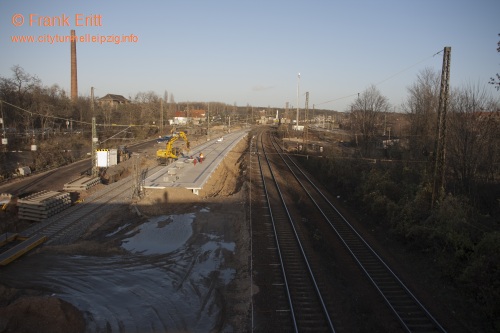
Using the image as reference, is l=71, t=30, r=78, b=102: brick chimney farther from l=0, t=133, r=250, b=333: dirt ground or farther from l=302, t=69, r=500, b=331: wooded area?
l=302, t=69, r=500, b=331: wooded area

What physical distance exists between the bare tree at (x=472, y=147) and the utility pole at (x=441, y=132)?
12.3ft

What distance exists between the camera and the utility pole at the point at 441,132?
1461 centimetres

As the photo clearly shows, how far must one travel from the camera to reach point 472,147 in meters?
18.0

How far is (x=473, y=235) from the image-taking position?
514 inches

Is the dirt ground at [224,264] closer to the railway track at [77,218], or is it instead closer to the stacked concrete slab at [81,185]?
the railway track at [77,218]

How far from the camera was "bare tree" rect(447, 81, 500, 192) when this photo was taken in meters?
18.0

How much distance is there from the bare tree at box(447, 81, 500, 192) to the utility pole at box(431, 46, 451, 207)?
12.3 feet

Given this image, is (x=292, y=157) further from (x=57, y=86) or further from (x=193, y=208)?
(x=57, y=86)

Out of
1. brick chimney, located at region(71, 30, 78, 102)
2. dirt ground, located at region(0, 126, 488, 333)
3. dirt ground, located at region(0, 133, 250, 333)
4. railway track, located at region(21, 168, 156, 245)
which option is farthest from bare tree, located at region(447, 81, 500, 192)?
brick chimney, located at region(71, 30, 78, 102)

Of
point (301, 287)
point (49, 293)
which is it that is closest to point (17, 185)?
point (49, 293)

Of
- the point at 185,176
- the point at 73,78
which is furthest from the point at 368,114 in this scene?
the point at 73,78

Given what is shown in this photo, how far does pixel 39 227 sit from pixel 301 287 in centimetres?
1262

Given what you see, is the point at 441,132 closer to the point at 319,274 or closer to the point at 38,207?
the point at 319,274

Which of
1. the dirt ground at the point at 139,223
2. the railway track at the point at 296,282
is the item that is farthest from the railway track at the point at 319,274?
the dirt ground at the point at 139,223
